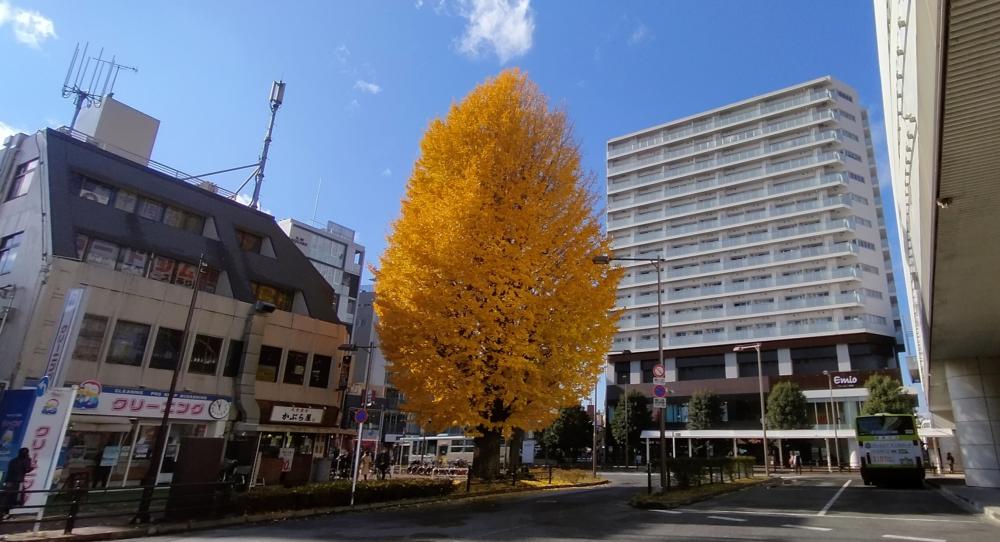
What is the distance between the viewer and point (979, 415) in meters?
22.4

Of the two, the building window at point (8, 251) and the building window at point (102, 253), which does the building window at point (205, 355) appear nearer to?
the building window at point (102, 253)

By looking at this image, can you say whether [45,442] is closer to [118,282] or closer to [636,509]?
[118,282]

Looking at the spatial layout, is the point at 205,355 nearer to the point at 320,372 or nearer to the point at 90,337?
the point at 90,337

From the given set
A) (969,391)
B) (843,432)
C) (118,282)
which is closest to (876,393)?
(843,432)

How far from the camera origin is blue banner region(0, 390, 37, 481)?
12008 mm

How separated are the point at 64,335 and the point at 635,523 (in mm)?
15440

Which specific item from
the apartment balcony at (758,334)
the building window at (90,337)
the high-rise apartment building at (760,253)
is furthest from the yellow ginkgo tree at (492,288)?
the apartment balcony at (758,334)

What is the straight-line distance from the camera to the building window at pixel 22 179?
20719 millimetres

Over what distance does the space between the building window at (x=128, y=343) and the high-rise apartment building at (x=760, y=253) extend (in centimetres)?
5401

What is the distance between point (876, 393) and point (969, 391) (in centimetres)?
2999

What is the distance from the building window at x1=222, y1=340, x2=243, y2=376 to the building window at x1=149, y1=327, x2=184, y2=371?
1.98m

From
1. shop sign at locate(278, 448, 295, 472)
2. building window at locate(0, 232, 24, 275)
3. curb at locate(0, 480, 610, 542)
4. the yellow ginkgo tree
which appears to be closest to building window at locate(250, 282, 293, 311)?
shop sign at locate(278, 448, 295, 472)

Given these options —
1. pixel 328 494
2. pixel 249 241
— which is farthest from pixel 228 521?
pixel 249 241

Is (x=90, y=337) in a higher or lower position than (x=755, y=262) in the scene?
lower
